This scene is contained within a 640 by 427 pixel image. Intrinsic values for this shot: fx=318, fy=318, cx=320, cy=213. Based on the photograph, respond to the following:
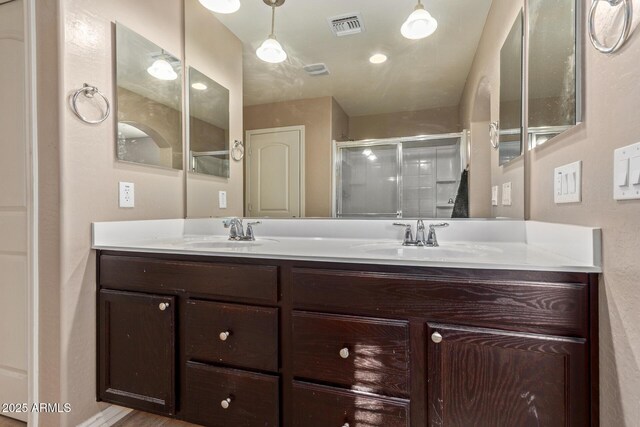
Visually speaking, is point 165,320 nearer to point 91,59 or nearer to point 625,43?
point 91,59

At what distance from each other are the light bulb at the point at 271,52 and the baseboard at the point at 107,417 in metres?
1.91

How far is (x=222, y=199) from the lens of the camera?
1.91m

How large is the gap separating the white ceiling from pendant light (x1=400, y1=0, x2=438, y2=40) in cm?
2

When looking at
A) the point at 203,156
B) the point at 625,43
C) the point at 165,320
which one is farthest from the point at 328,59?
the point at 165,320

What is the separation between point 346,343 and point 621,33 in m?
1.04

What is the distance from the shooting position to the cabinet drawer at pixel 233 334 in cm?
110

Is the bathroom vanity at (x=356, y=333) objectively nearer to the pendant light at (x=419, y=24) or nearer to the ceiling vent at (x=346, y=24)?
the pendant light at (x=419, y=24)

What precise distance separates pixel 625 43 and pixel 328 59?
4.03ft

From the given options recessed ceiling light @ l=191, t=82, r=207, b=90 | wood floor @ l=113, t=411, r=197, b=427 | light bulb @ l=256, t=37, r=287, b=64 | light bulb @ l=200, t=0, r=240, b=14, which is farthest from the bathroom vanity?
light bulb @ l=200, t=0, r=240, b=14

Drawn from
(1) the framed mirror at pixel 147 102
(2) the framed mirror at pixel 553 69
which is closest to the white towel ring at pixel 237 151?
(1) the framed mirror at pixel 147 102

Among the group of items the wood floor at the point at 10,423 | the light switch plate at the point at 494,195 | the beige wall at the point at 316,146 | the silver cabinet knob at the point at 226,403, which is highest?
the beige wall at the point at 316,146

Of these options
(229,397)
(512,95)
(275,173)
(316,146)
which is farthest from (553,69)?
(229,397)

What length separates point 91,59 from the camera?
55.1 inches

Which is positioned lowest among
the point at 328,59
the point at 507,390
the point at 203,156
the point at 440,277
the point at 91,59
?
the point at 507,390
